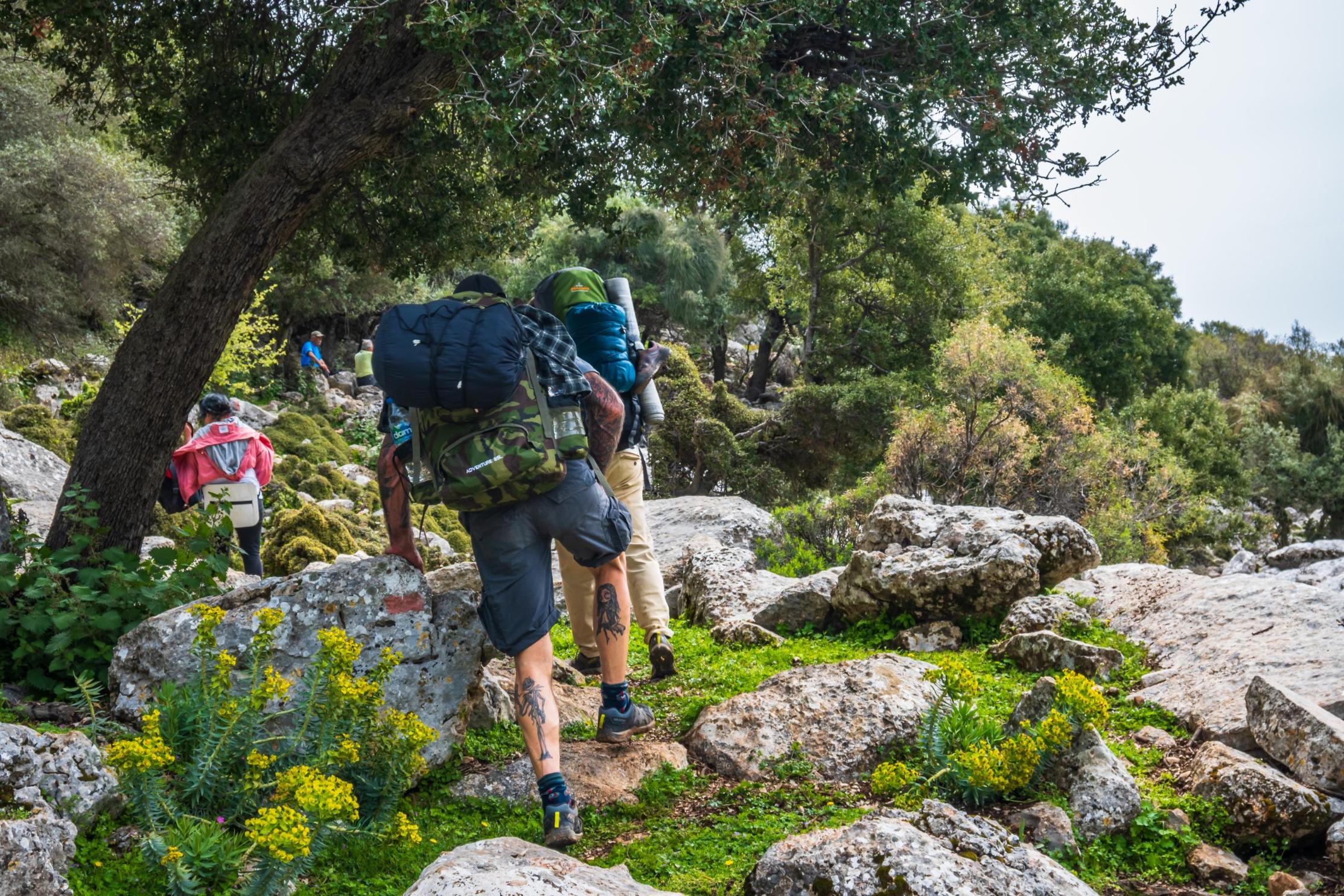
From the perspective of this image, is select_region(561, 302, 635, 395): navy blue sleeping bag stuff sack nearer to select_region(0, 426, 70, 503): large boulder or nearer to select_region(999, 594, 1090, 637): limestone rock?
select_region(999, 594, 1090, 637): limestone rock

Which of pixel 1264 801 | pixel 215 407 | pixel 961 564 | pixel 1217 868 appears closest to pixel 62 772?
pixel 1217 868

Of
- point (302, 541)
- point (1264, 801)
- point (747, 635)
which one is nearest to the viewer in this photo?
point (1264, 801)

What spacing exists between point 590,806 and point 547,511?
3.92 feet

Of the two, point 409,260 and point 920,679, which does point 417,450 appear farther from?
point 409,260

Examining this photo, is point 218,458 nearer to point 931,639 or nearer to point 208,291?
point 208,291

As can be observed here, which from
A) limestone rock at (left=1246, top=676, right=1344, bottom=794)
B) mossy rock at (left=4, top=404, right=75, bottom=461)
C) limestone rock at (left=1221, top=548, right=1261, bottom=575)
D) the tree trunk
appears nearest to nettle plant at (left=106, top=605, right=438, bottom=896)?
limestone rock at (left=1246, top=676, right=1344, bottom=794)

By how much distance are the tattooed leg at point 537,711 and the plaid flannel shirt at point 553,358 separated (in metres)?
0.98

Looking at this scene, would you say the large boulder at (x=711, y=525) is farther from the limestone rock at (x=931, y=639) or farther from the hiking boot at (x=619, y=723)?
the hiking boot at (x=619, y=723)

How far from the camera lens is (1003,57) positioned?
21.8 feet

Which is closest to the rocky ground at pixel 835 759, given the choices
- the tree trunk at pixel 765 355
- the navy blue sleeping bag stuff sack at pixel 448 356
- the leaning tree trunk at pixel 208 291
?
the navy blue sleeping bag stuff sack at pixel 448 356

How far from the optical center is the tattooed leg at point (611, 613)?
426 centimetres

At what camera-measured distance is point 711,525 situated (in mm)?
11617

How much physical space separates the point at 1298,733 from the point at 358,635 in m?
3.84

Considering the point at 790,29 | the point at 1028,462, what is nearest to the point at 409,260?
the point at 790,29
